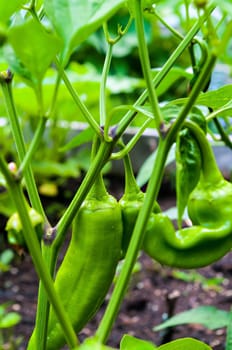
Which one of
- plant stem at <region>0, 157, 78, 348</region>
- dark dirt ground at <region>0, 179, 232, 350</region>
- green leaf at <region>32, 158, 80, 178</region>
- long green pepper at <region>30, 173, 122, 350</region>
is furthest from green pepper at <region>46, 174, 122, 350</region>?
green leaf at <region>32, 158, 80, 178</region>

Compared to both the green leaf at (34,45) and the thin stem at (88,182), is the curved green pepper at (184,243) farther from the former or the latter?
the green leaf at (34,45)

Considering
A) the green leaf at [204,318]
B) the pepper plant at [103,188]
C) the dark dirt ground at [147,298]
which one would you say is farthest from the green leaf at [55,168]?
the pepper plant at [103,188]

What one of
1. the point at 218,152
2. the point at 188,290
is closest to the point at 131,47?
the point at 218,152

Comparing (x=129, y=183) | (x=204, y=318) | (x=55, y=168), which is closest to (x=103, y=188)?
(x=129, y=183)

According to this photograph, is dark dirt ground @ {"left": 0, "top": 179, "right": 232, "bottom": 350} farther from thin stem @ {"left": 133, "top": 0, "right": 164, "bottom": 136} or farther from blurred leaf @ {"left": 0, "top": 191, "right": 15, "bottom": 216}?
thin stem @ {"left": 133, "top": 0, "right": 164, "bottom": 136}

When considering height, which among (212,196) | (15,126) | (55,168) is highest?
(15,126)

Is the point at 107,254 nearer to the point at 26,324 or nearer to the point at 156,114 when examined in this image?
the point at 156,114

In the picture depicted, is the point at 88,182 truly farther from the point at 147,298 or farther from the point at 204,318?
the point at 147,298
